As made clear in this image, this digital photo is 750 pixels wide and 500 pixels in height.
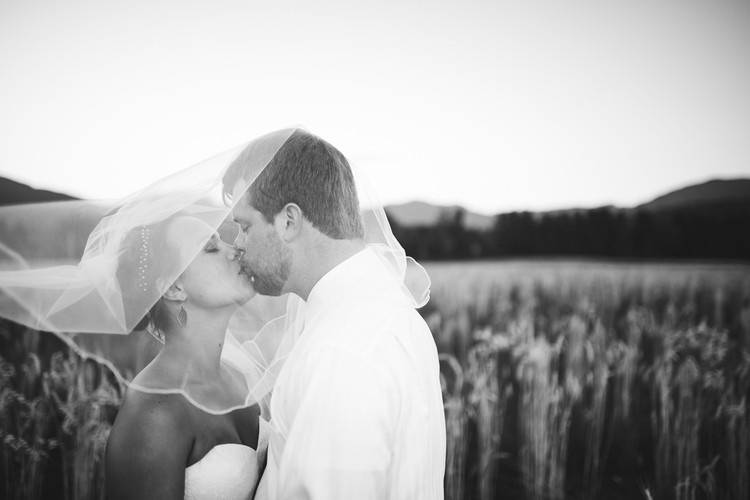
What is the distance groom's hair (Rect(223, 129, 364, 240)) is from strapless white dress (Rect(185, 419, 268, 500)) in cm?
112

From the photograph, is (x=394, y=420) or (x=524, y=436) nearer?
(x=394, y=420)

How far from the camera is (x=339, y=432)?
1322mm

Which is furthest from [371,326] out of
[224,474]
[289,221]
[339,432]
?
[224,474]

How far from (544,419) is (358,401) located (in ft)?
10.2

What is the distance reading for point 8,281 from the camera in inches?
85.1

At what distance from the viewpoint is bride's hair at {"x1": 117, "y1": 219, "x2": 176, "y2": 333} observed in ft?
7.02

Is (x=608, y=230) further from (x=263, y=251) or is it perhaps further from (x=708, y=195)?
(x=263, y=251)

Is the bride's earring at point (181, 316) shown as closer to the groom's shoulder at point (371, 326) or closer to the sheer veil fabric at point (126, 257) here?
the sheer veil fabric at point (126, 257)

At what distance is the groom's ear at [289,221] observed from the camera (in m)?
1.77

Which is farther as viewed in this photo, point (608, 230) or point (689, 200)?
point (608, 230)

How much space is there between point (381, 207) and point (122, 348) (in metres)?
4.09

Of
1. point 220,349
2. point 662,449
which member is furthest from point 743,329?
point 220,349

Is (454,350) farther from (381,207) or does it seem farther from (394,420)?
(394,420)

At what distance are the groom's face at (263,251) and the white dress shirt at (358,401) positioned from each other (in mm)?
204
